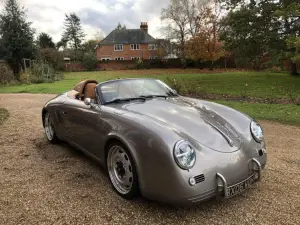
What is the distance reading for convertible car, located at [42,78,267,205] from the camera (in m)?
2.82

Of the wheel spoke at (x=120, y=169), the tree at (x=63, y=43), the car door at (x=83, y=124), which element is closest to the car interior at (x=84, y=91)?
the car door at (x=83, y=124)

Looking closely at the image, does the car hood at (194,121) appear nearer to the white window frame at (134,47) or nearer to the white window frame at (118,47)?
the white window frame at (134,47)

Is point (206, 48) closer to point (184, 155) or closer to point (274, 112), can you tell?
point (274, 112)

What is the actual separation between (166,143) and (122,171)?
90cm

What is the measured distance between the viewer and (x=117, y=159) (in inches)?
140

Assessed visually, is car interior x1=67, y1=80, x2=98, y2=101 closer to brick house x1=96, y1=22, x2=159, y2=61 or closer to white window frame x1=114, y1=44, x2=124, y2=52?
brick house x1=96, y1=22, x2=159, y2=61

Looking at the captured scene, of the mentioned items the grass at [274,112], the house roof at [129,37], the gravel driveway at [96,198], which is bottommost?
the grass at [274,112]

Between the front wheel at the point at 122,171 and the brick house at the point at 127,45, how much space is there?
57553 mm

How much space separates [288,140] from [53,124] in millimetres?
4810

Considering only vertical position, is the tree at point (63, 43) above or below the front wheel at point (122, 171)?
above

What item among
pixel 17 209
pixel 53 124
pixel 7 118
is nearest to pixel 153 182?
pixel 17 209

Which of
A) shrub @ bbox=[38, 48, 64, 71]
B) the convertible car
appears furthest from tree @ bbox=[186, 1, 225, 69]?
the convertible car

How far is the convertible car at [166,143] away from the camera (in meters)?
2.82

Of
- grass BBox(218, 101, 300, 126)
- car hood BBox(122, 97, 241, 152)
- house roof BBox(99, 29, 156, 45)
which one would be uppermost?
house roof BBox(99, 29, 156, 45)
